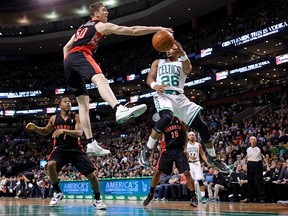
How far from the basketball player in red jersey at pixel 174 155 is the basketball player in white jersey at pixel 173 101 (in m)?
2.14

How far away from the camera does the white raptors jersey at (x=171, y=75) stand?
7.10 meters

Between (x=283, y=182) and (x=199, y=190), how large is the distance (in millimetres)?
2439

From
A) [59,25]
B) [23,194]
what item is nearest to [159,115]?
[23,194]

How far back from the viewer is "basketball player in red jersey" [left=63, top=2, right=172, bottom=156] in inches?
211

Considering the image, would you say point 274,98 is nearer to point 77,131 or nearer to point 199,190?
point 199,190

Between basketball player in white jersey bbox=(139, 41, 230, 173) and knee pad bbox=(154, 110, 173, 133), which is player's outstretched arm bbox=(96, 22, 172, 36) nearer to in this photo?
basketball player in white jersey bbox=(139, 41, 230, 173)

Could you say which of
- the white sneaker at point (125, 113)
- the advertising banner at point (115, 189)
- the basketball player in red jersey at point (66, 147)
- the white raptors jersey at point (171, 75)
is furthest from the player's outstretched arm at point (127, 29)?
the advertising banner at point (115, 189)

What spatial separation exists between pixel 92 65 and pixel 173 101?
1.89 metres

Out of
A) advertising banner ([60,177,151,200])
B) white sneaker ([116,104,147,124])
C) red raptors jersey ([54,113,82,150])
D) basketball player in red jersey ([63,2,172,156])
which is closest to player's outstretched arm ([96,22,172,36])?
basketball player in red jersey ([63,2,172,156])

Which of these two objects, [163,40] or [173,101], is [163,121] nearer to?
[173,101]

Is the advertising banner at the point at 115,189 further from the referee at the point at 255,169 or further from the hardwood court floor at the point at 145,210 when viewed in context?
the hardwood court floor at the point at 145,210

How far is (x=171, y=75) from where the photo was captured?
720 centimetres

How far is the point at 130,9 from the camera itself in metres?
40.8

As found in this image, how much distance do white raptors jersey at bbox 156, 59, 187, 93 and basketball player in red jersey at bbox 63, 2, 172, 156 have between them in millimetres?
1638
